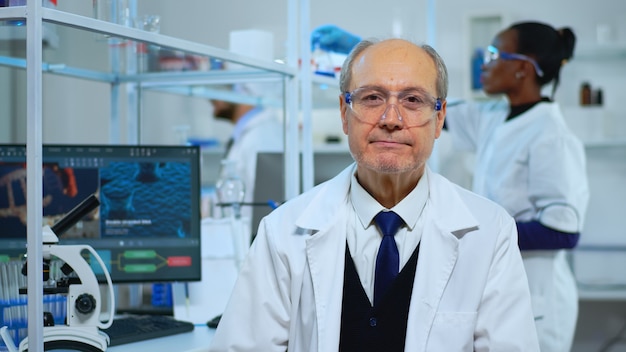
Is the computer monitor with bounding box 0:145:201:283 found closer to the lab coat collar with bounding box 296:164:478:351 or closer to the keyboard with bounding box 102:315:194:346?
the keyboard with bounding box 102:315:194:346

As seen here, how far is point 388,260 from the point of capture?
1734mm

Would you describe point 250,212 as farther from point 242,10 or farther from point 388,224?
point 242,10

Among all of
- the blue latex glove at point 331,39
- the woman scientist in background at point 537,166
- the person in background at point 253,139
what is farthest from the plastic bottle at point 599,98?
the blue latex glove at point 331,39

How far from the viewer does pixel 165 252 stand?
2219mm

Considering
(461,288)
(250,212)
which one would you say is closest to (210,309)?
(250,212)

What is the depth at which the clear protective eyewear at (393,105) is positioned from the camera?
174 centimetres

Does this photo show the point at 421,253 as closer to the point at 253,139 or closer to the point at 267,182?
Result: the point at 267,182

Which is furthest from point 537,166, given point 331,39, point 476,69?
point 476,69

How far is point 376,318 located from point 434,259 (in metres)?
0.17

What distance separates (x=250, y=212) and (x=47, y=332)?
1.13 metres

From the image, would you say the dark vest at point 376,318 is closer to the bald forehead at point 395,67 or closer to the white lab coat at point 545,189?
the bald forehead at point 395,67

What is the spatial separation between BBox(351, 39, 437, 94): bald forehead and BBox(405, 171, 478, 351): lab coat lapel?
0.86 feet

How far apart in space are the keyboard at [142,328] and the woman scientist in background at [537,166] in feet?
4.36

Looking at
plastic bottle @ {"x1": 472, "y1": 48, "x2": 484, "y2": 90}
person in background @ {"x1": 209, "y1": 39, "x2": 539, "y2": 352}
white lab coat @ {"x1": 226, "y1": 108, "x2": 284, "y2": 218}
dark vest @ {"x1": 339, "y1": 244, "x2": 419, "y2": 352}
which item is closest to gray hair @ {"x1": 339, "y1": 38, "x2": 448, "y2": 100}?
person in background @ {"x1": 209, "y1": 39, "x2": 539, "y2": 352}
